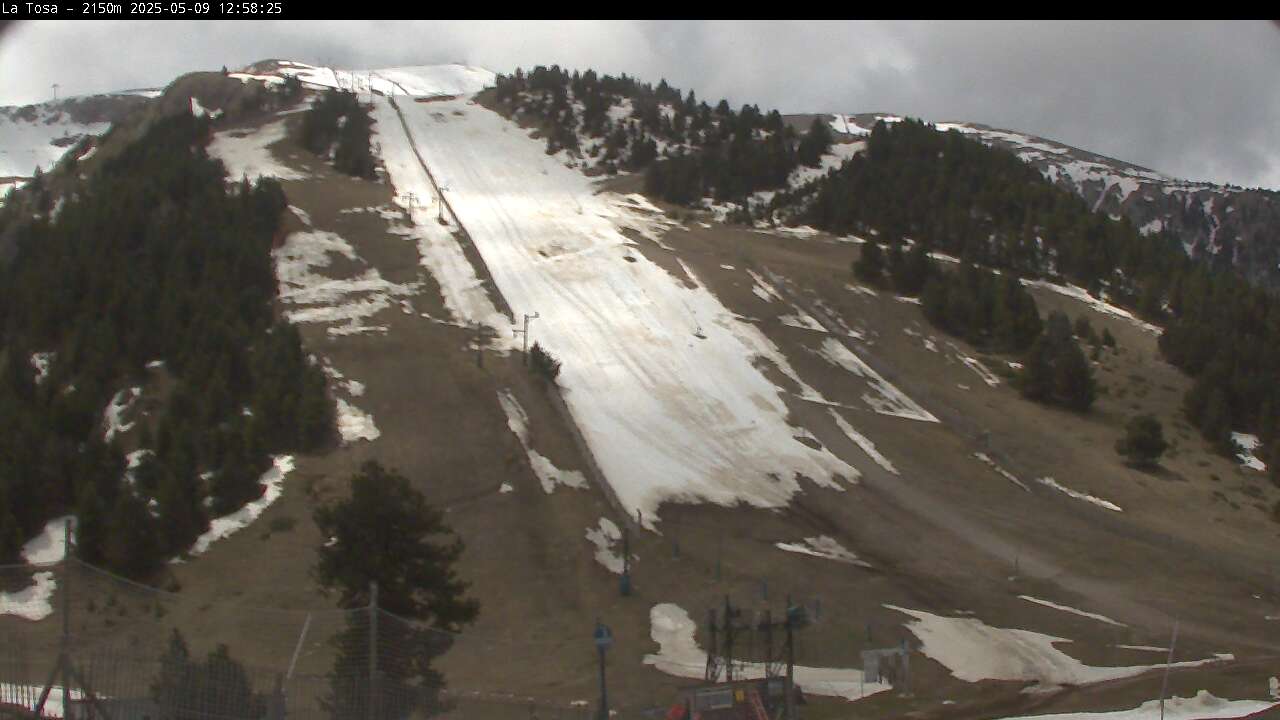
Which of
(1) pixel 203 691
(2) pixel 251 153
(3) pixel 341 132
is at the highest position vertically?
(1) pixel 203 691

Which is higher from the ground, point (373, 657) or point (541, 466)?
point (373, 657)

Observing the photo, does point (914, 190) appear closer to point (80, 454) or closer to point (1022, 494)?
point (1022, 494)

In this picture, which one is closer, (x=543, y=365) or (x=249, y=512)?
(x=249, y=512)

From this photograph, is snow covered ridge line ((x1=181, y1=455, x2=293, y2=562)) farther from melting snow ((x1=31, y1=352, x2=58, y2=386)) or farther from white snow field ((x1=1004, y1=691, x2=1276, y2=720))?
white snow field ((x1=1004, y1=691, x2=1276, y2=720))

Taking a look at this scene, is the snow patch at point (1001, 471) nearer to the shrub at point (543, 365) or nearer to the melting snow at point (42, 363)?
the shrub at point (543, 365)

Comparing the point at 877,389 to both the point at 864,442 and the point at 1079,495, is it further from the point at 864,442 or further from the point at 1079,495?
the point at 1079,495

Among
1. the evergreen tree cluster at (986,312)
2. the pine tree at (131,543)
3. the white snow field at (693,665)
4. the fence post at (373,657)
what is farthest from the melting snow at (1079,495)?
the fence post at (373,657)

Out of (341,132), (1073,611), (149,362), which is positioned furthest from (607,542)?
(341,132)

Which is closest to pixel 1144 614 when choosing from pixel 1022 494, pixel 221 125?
pixel 1022 494
